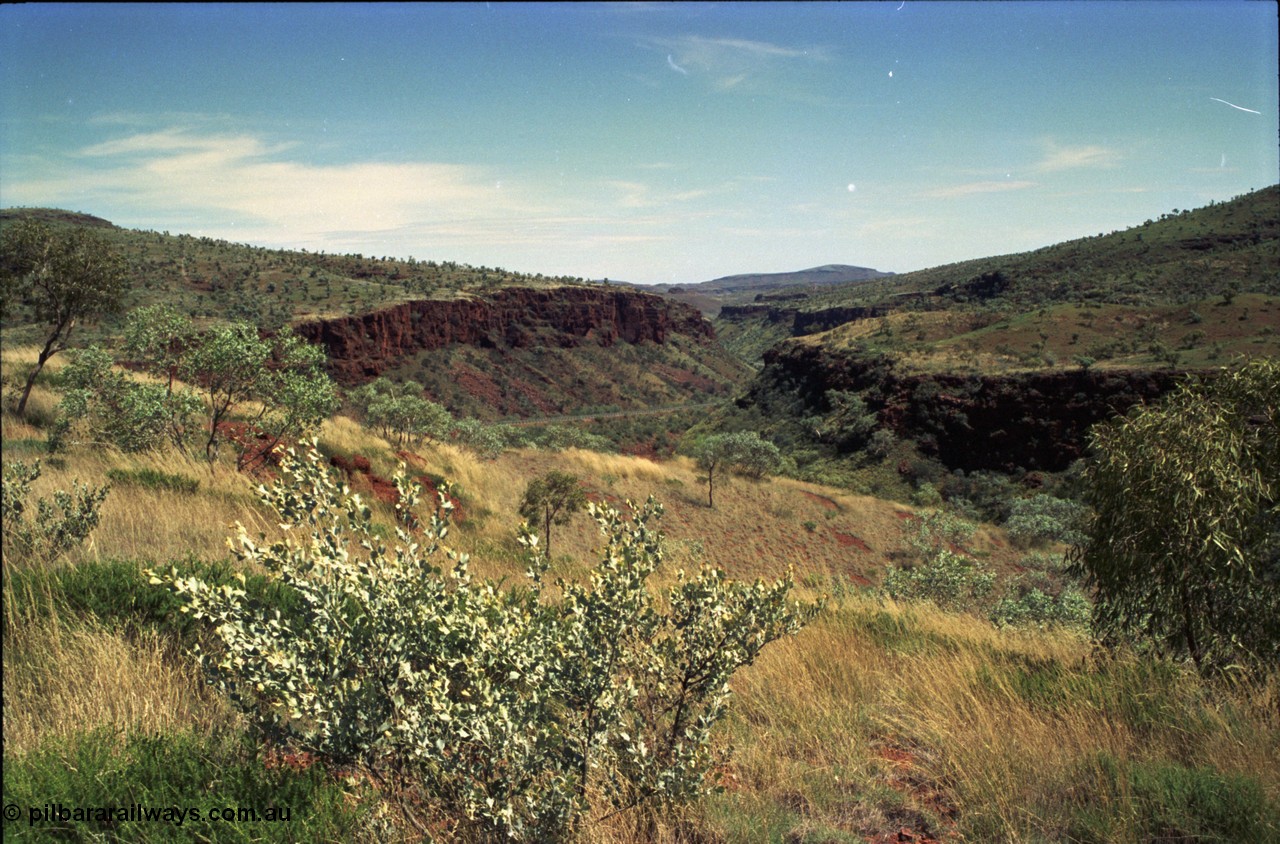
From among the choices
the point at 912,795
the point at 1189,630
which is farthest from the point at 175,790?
the point at 1189,630

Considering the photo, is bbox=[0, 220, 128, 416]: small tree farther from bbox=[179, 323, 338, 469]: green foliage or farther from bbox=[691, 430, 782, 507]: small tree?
bbox=[691, 430, 782, 507]: small tree

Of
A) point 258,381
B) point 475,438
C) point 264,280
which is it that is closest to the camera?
point 258,381

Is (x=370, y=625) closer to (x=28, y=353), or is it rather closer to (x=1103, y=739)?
(x=1103, y=739)

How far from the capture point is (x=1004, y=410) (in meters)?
41.7

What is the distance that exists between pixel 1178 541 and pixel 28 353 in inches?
795

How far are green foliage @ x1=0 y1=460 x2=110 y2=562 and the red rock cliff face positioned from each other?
5275 cm

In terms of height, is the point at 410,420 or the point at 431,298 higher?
the point at 431,298

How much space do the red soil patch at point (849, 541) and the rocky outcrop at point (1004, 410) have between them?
18917 mm

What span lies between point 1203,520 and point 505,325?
8121 centimetres

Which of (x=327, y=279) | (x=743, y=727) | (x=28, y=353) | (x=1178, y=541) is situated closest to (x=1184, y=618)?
(x=1178, y=541)

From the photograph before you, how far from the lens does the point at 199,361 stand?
9.85 metres

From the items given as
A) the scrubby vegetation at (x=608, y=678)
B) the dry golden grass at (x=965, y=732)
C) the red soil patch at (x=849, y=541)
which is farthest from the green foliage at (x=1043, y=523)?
the dry golden grass at (x=965, y=732)

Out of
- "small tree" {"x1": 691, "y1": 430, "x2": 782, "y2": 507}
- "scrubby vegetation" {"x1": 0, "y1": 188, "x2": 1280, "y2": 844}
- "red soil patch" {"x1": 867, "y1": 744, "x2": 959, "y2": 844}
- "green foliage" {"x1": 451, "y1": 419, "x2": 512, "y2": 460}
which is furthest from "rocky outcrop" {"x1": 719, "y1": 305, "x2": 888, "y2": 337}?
"red soil patch" {"x1": 867, "y1": 744, "x2": 959, "y2": 844}

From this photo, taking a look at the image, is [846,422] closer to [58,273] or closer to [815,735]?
[58,273]
